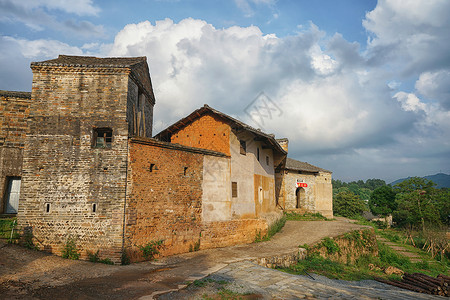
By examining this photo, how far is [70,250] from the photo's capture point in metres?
8.99

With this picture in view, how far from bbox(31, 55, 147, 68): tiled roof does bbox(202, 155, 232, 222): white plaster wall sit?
534 cm

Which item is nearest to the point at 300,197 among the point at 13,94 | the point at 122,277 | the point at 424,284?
the point at 424,284

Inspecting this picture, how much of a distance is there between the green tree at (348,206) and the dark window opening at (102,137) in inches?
1359

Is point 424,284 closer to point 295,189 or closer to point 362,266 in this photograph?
point 362,266

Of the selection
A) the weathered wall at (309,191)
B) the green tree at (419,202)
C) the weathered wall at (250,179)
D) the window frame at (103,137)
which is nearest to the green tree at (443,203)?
the green tree at (419,202)

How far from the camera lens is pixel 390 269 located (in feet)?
48.4

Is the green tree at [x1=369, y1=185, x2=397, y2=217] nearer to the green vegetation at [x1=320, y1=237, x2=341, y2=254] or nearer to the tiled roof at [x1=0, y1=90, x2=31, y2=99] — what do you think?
the green vegetation at [x1=320, y1=237, x2=341, y2=254]

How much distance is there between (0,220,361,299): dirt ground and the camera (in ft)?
20.2

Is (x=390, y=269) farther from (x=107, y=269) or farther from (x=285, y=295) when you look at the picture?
(x=107, y=269)

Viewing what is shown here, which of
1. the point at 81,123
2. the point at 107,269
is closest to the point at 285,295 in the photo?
the point at 107,269

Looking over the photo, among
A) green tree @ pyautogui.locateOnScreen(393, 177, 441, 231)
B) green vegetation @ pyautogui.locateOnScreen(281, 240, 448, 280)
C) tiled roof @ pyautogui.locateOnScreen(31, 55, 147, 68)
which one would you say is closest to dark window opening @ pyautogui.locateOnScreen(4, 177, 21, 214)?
tiled roof @ pyautogui.locateOnScreen(31, 55, 147, 68)

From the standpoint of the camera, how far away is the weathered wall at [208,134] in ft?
45.7

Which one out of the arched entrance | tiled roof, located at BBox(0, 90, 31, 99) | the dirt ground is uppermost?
tiled roof, located at BBox(0, 90, 31, 99)

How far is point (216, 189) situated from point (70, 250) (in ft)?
20.9
